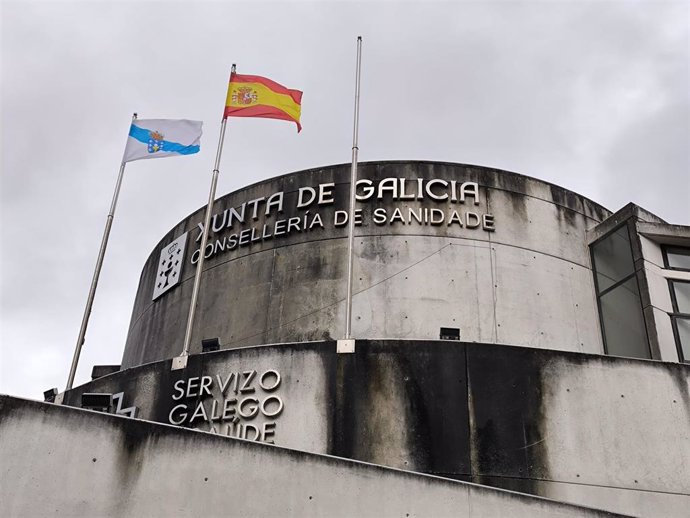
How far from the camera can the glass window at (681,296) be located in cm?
1836

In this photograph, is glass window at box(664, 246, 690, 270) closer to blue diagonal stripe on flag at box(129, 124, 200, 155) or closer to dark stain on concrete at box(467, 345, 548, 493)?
dark stain on concrete at box(467, 345, 548, 493)

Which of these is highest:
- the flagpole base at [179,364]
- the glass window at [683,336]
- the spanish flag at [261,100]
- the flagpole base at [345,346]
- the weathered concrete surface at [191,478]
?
the spanish flag at [261,100]

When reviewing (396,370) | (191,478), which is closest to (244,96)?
(396,370)

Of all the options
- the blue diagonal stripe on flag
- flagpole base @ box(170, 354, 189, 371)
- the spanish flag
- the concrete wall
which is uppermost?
the spanish flag

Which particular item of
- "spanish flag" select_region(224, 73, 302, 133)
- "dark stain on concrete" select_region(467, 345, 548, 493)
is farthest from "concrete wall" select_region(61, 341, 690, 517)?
"spanish flag" select_region(224, 73, 302, 133)

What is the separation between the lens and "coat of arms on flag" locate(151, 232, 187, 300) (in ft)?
74.3

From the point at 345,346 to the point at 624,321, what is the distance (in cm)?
796

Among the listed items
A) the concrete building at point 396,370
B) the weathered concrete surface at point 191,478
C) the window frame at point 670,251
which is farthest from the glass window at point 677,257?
the weathered concrete surface at point 191,478

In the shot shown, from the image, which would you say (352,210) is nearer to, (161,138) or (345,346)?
(345,346)

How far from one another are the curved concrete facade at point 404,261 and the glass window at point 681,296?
2009 mm

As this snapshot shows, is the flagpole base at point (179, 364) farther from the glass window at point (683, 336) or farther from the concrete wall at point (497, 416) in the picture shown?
the glass window at point (683, 336)

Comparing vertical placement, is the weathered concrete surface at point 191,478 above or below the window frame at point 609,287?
below

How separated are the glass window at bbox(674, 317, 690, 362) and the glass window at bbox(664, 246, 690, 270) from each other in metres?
1.53

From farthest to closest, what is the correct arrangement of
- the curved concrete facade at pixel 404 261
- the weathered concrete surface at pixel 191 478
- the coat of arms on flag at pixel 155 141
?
the coat of arms on flag at pixel 155 141 → the curved concrete facade at pixel 404 261 → the weathered concrete surface at pixel 191 478
